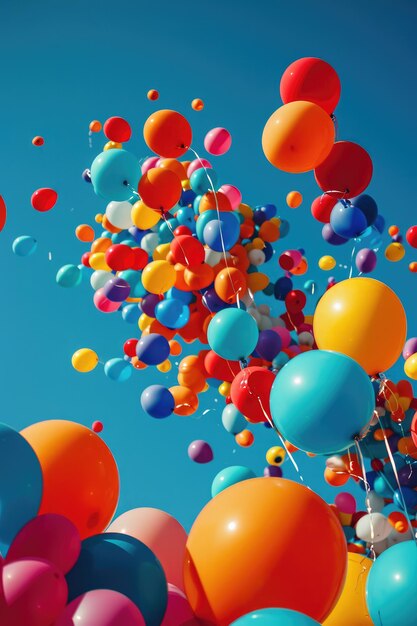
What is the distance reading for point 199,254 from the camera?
4.89 metres

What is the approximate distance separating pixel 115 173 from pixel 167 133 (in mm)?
607

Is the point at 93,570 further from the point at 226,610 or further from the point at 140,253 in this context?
the point at 140,253

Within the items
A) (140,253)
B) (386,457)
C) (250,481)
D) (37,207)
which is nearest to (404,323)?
(250,481)

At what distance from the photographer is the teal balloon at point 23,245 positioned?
5.88 metres

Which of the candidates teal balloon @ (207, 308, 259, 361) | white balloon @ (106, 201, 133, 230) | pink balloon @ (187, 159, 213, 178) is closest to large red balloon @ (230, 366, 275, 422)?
teal balloon @ (207, 308, 259, 361)

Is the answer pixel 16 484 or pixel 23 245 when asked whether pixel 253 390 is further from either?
pixel 23 245

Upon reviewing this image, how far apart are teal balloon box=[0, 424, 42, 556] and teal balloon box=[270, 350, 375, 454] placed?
3.41 feet

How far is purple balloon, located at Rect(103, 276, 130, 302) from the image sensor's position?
17.7ft

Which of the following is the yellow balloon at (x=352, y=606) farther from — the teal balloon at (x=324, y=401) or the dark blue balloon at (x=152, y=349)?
the dark blue balloon at (x=152, y=349)

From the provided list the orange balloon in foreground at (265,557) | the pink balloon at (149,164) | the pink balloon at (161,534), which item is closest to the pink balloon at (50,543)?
the orange balloon in foreground at (265,557)

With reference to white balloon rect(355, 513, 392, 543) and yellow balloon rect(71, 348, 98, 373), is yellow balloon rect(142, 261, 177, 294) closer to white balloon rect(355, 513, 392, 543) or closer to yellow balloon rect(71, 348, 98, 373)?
yellow balloon rect(71, 348, 98, 373)

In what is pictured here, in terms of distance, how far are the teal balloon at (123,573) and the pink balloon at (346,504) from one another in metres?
3.46

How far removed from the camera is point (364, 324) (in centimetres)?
290

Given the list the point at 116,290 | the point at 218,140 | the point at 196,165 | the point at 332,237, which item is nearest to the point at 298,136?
the point at 332,237
